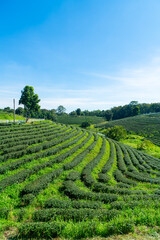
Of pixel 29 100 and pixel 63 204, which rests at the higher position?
pixel 29 100

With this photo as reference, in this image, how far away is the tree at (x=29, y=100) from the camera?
46.4 meters

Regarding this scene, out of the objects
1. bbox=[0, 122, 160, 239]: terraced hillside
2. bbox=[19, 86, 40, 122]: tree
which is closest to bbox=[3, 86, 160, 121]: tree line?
bbox=[19, 86, 40, 122]: tree

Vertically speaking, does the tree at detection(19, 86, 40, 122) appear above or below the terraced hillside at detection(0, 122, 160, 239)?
above

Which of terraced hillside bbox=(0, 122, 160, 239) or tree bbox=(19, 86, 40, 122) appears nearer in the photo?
terraced hillside bbox=(0, 122, 160, 239)

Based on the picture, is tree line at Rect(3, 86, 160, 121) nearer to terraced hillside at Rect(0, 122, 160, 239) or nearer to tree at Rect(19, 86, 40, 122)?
tree at Rect(19, 86, 40, 122)

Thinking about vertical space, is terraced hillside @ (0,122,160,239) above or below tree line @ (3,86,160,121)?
below

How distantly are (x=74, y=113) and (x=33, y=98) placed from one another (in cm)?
14812

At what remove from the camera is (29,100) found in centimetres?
4688

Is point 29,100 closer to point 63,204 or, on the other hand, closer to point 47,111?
point 63,204

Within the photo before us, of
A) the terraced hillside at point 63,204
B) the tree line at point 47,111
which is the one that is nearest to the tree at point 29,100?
the tree line at point 47,111

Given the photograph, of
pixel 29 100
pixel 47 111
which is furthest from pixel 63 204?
pixel 47 111

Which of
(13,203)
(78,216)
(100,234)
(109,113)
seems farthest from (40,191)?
(109,113)

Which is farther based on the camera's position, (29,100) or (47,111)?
(47,111)

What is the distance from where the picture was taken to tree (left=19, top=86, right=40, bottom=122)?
152 ft
